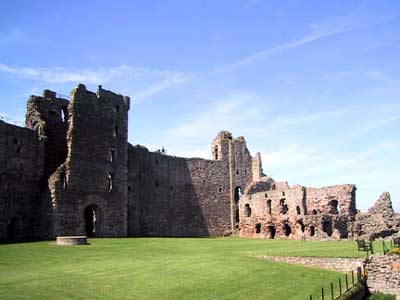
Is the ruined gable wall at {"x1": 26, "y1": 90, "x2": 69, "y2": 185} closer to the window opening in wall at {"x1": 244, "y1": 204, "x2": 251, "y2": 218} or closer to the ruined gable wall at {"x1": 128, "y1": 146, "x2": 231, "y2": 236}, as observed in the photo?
the ruined gable wall at {"x1": 128, "y1": 146, "x2": 231, "y2": 236}

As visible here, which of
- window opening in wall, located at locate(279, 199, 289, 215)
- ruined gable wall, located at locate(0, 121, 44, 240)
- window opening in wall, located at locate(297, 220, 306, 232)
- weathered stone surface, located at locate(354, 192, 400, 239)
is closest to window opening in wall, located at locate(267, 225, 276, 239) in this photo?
window opening in wall, located at locate(279, 199, 289, 215)

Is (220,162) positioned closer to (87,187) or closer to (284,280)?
(87,187)

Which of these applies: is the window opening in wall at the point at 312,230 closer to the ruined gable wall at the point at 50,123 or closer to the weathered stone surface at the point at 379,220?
the weathered stone surface at the point at 379,220

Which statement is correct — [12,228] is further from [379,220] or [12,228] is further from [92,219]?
[379,220]

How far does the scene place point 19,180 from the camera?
118ft

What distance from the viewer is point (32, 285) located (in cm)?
1606

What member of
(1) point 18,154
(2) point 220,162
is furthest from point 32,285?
(2) point 220,162

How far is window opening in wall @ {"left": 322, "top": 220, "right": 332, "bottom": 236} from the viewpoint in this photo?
44128 millimetres

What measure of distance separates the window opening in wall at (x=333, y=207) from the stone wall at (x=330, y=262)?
69.0 feet

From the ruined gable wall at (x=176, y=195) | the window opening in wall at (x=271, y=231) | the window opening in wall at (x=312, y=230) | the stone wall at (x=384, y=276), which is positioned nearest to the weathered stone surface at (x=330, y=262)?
the stone wall at (x=384, y=276)

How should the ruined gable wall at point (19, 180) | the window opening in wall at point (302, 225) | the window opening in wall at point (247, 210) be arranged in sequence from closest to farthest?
1. the ruined gable wall at point (19, 180)
2. the window opening in wall at point (302, 225)
3. the window opening in wall at point (247, 210)

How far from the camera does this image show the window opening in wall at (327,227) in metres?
44.1

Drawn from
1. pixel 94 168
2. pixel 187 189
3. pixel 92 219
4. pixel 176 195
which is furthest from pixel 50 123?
pixel 187 189

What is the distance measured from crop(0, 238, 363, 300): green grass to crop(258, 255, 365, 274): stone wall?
1.07 metres
